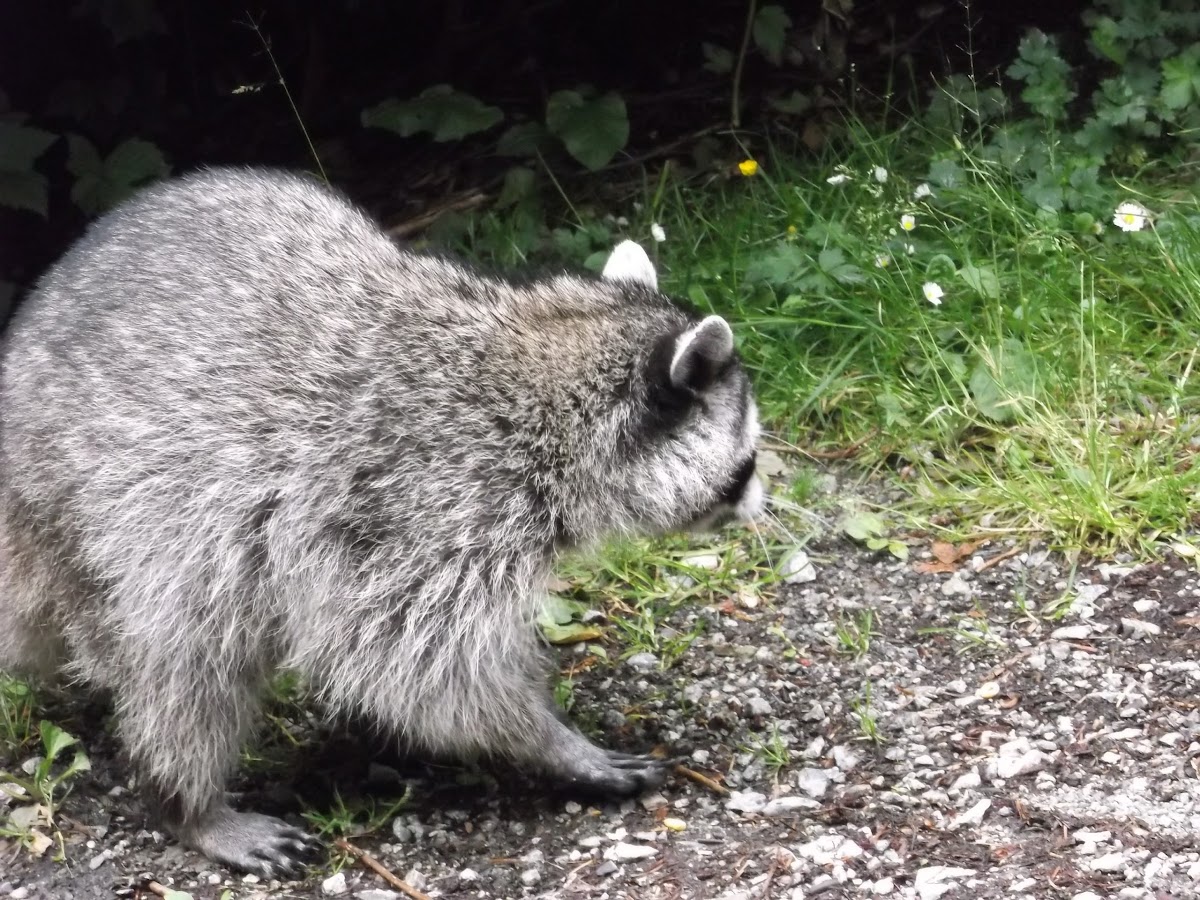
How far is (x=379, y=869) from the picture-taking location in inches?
117

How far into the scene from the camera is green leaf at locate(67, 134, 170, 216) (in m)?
4.61

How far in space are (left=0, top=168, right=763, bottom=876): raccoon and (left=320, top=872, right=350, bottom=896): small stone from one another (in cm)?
12

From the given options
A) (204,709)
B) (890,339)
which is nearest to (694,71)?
(890,339)

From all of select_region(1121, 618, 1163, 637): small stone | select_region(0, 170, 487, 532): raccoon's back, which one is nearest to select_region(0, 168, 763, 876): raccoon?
select_region(0, 170, 487, 532): raccoon's back

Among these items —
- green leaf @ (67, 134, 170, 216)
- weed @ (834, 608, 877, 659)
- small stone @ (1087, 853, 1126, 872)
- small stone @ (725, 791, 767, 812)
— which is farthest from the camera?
green leaf @ (67, 134, 170, 216)

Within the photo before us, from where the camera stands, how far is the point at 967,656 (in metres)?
3.45

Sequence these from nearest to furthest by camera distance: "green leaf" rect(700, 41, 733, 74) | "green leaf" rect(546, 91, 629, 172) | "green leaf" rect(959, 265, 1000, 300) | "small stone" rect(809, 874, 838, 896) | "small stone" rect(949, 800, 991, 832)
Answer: "small stone" rect(809, 874, 838, 896)
"small stone" rect(949, 800, 991, 832)
"green leaf" rect(959, 265, 1000, 300)
"green leaf" rect(546, 91, 629, 172)
"green leaf" rect(700, 41, 733, 74)

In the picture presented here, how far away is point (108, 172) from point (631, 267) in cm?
211

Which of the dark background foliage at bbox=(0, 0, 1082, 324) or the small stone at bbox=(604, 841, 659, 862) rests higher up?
the dark background foliage at bbox=(0, 0, 1082, 324)

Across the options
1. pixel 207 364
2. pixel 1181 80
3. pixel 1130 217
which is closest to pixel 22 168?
pixel 207 364

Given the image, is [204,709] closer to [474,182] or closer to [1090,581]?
[1090,581]

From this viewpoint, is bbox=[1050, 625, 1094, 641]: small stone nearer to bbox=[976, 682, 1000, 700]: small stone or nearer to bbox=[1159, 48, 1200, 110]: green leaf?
bbox=[976, 682, 1000, 700]: small stone

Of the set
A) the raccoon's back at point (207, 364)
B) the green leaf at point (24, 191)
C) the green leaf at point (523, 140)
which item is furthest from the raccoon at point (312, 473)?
the green leaf at point (523, 140)

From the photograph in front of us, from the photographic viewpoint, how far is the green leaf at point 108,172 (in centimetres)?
461
